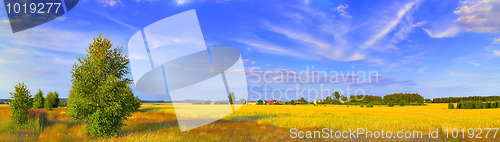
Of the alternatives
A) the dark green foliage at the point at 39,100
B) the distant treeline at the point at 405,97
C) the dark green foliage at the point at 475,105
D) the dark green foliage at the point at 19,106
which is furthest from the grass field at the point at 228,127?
the distant treeline at the point at 405,97

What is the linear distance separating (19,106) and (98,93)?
10.2m

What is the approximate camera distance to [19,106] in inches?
811

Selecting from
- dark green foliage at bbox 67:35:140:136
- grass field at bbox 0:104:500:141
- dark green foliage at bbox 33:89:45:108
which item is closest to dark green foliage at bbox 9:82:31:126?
grass field at bbox 0:104:500:141

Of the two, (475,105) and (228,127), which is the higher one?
(228,127)

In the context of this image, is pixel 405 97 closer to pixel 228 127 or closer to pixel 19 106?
pixel 228 127

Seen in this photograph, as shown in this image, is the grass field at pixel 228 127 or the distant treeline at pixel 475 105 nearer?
the grass field at pixel 228 127

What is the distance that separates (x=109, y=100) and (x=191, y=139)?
604cm

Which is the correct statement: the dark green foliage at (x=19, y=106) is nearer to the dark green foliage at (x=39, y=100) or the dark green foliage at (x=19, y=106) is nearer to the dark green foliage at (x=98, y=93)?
the dark green foliage at (x=98, y=93)

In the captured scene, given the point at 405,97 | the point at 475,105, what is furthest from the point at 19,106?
the point at 405,97

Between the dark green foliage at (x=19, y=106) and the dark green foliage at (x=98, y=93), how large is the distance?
777 cm

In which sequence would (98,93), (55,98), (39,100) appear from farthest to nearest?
(55,98) < (39,100) < (98,93)

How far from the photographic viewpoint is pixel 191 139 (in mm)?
13898

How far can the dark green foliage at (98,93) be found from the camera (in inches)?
610

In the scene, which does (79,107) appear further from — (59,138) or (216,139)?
(216,139)
